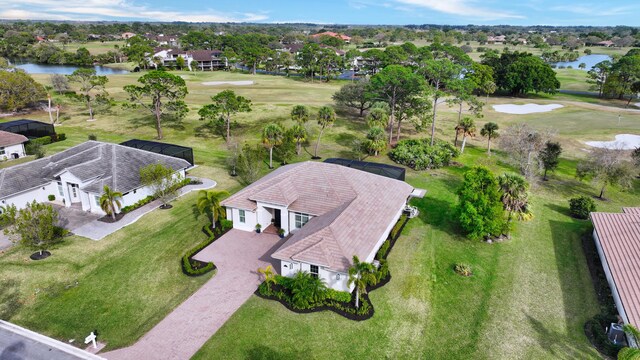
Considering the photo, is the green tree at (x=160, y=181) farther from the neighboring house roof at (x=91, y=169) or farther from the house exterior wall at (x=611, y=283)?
the house exterior wall at (x=611, y=283)

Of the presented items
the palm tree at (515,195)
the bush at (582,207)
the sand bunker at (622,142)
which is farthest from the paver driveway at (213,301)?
the sand bunker at (622,142)

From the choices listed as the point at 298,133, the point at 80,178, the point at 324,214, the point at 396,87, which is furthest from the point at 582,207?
the point at 80,178

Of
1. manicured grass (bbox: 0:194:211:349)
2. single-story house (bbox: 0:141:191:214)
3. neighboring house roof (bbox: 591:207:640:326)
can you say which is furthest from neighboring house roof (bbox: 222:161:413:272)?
neighboring house roof (bbox: 591:207:640:326)

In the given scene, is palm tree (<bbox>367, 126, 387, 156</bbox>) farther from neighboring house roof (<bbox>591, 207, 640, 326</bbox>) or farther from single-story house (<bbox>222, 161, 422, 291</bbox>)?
neighboring house roof (<bbox>591, 207, 640, 326</bbox>)

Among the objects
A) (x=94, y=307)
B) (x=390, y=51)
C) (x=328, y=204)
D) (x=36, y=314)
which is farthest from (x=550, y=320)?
(x=390, y=51)

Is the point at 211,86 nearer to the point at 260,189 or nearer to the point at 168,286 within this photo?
the point at 260,189
